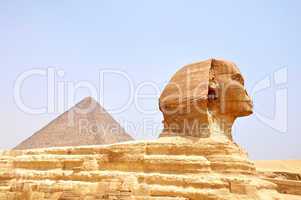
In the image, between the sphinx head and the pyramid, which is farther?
the pyramid

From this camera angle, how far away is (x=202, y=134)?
1040cm

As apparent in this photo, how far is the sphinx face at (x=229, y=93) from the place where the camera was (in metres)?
10.9

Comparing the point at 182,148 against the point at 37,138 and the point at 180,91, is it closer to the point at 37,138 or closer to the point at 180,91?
the point at 180,91

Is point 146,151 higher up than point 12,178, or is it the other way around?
point 146,151

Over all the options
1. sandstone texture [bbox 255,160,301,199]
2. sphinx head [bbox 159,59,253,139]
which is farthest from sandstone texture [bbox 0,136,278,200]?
sandstone texture [bbox 255,160,301,199]

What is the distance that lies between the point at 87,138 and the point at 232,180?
1385cm

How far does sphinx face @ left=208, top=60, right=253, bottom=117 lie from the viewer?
10867 millimetres

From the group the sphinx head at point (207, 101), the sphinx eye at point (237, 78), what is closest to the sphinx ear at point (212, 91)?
the sphinx head at point (207, 101)

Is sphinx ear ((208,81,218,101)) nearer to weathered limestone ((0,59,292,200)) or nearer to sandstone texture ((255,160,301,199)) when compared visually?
weathered limestone ((0,59,292,200))

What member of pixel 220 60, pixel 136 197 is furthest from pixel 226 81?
pixel 136 197

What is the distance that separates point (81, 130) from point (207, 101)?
43.4 feet

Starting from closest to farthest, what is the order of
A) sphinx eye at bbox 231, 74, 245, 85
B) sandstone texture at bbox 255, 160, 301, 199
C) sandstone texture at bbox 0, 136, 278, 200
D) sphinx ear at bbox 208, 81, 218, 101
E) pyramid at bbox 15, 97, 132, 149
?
sandstone texture at bbox 0, 136, 278, 200 → sphinx ear at bbox 208, 81, 218, 101 → sphinx eye at bbox 231, 74, 245, 85 → sandstone texture at bbox 255, 160, 301, 199 → pyramid at bbox 15, 97, 132, 149

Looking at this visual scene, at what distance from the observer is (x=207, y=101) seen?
10578 millimetres

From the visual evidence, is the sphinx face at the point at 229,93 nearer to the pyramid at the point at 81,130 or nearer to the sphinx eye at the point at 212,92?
the sphinx eye at the point at 212,92
